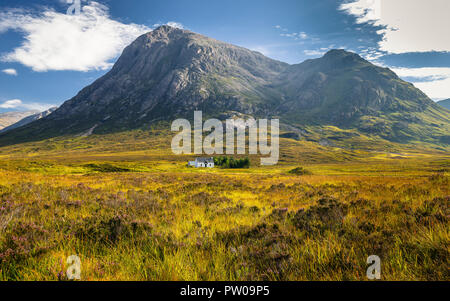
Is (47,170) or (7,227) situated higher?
(7,227)

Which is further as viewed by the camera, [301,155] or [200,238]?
[301,155]

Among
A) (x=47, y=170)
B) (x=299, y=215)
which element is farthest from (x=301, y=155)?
(x=299, y=215)

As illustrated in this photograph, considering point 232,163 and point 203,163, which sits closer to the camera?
point 203,163

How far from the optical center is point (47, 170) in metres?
35.4

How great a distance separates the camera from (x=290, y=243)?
3.79 meters

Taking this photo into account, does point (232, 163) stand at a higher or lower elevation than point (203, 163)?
lower

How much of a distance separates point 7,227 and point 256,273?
5.63 meters
